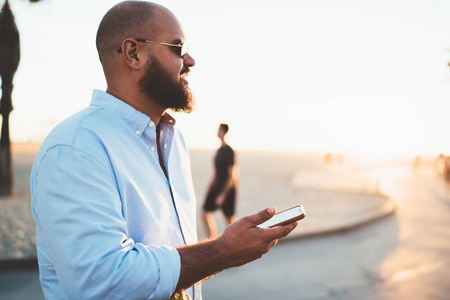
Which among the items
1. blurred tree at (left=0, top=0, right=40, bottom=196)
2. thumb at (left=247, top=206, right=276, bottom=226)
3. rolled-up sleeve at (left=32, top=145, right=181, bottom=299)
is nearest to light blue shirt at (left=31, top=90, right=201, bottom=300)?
rolled-up sleeve at (left=32, top=145, right=181, bottom=299)

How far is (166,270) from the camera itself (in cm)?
138

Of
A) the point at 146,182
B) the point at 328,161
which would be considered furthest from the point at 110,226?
the point at 328,161

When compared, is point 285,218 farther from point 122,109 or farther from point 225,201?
point 225,201

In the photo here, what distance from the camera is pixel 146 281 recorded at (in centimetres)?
134

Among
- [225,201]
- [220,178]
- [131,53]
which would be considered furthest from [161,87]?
[225,201]

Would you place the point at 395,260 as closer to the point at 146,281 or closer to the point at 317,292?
the point at 317,292

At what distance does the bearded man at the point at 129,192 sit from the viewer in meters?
1.31

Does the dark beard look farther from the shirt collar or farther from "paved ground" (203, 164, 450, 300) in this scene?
"paved ground" (203, 164, 450, 300)

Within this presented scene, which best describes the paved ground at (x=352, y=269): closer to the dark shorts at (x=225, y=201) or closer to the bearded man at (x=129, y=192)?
the dark shorts at (x=225, y=201)

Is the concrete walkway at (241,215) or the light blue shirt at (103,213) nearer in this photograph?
the light blue shirt at (103,213)

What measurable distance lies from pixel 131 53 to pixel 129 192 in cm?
68

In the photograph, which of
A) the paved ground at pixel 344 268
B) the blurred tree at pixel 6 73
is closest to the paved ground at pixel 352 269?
the paved ground at pixel 344 268

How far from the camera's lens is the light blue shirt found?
51.3 inches

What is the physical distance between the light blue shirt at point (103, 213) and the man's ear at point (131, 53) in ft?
0.77
